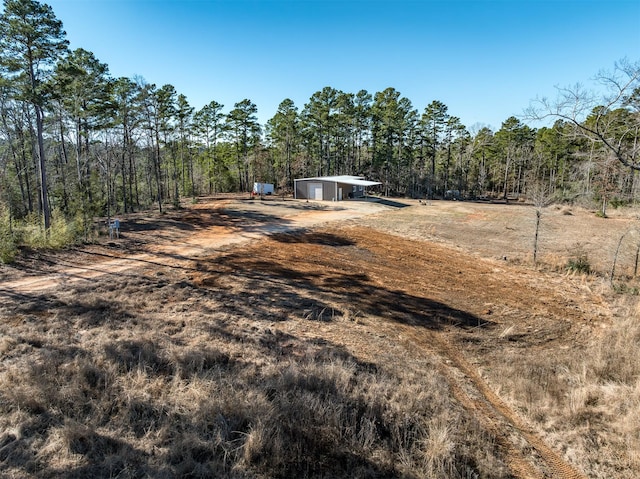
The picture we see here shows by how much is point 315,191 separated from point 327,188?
161 centimetres

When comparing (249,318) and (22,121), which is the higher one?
(22,121)

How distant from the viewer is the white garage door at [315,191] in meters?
36.8

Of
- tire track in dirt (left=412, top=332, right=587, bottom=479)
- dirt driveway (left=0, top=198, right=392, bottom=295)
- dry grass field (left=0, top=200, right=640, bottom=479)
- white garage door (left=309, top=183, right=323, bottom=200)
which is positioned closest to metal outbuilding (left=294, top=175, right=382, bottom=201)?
white garage door (left=309, top=183, right=323, bottom=200)

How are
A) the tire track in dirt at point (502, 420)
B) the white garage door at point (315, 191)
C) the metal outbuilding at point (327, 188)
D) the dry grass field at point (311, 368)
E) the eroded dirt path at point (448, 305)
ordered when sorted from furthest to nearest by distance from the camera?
the white garage door at point (315, 191)
the metal outbuilding at point (327, 188)
the eroded dirt path at point (448, 305)
the tire track in dirt at point (502, 420)
the dry grass field at point (311, 368)

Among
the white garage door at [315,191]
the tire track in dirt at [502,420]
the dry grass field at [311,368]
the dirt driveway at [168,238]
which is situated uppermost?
the white garage door at [315,191]

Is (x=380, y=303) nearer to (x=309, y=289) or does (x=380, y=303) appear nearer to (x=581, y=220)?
(x=309, y=289)

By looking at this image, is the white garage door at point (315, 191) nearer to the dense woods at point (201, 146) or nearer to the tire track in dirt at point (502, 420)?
the dense woods at point (201, 146)

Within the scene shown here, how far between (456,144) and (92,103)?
52051 mm

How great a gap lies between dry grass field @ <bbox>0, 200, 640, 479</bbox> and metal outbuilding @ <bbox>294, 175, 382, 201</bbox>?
2392cm

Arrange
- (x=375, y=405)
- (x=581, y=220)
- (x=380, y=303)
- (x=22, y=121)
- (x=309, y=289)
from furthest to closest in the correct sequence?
(x=581, y=220) < (x=22, y=121) < (x=309, y=289) < (x=380, y=303) < (x=375, y=405)

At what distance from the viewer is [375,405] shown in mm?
4285

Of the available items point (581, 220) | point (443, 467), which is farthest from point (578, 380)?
point (581, 220)

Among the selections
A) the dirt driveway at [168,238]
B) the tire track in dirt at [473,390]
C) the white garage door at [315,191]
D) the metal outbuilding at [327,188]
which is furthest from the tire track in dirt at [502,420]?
the white garage door at [315,191]

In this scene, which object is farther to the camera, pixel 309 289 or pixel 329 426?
pixel 309 289
